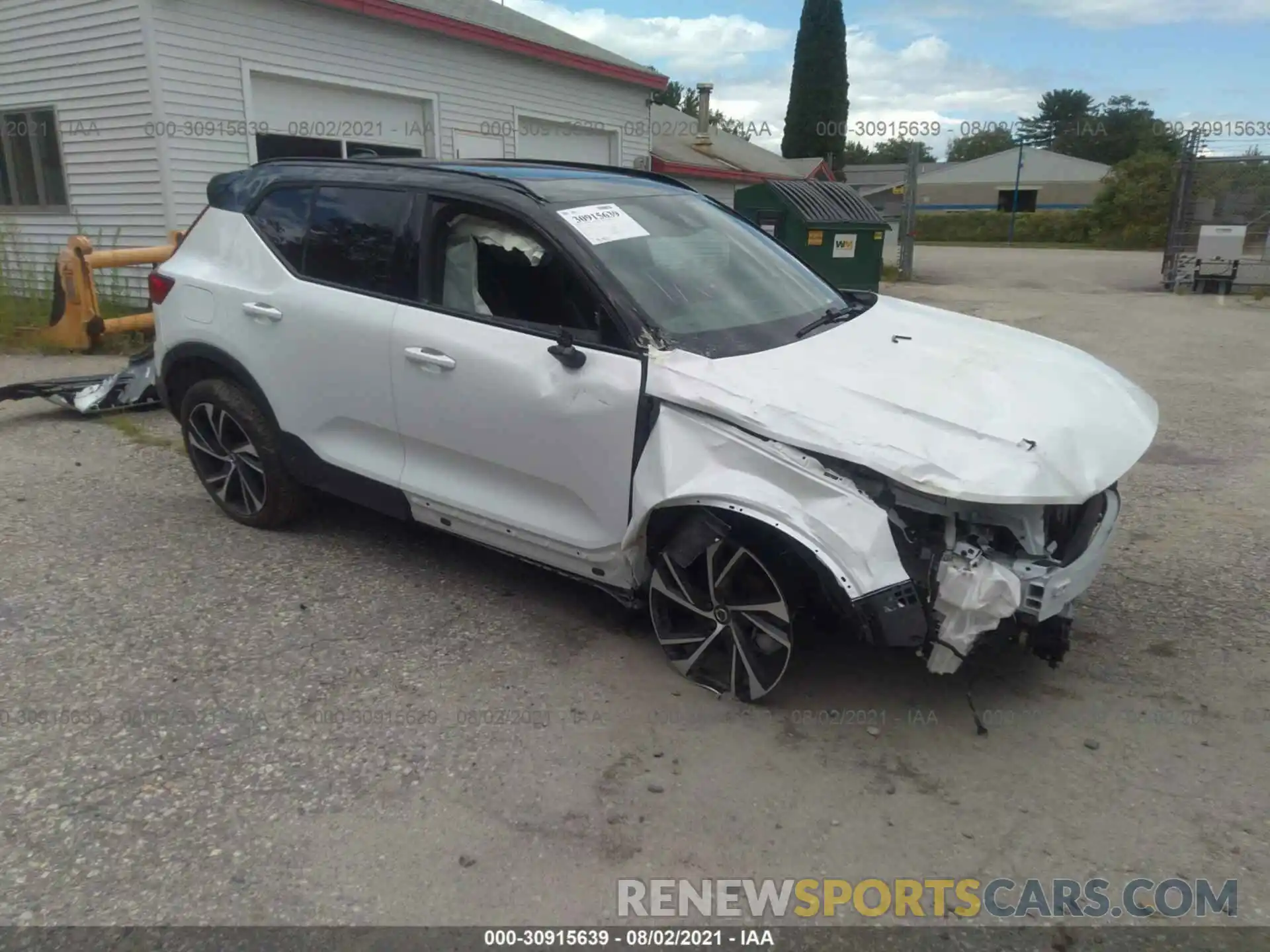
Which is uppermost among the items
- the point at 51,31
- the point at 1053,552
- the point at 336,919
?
the point at 51,31

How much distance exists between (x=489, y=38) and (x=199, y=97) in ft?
14.3

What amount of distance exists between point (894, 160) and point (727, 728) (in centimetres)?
8876

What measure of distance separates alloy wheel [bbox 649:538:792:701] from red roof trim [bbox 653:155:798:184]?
14.5 m

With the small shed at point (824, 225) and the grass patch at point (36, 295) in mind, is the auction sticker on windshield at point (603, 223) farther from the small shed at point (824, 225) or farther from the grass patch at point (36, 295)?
the small shed at point (824, 225)

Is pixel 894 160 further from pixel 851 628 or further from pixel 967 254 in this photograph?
pixel 851 628

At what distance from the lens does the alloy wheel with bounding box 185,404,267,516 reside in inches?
179

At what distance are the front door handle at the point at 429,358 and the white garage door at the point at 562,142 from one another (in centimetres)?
1039

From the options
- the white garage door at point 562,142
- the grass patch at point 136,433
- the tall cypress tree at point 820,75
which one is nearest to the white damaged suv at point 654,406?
the grass patch at point 136,433

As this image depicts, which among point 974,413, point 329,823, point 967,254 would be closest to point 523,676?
point 329,823

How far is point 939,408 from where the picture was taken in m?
2.95

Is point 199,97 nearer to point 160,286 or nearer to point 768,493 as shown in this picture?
point 160,286

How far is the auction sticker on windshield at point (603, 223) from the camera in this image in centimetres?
351

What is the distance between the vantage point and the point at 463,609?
13.1 ft

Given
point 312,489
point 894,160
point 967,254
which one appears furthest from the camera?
point 894,160
